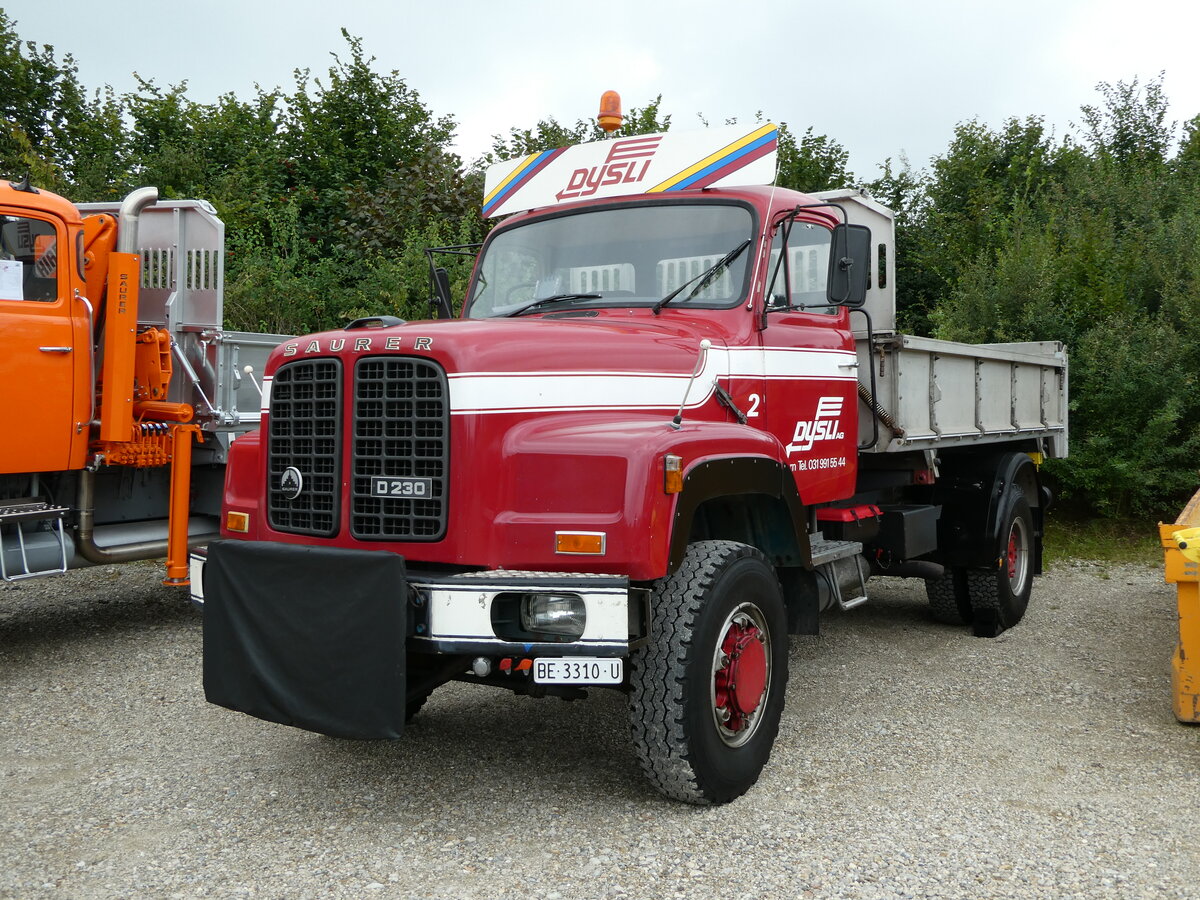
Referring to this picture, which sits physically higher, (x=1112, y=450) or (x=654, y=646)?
(x=1112, y=450)

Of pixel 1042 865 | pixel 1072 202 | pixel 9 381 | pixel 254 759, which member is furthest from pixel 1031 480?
pixel 1072 202

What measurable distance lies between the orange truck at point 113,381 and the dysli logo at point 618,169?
2.10 m

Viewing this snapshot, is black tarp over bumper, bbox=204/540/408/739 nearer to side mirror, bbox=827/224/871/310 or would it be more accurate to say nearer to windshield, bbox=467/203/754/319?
windshield, bbox=467/203/754/319

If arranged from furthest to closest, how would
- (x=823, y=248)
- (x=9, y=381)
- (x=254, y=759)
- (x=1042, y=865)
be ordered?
(x=9, y=381)
(x=823, y=248)
(x=254, y=759)
(x=1042, y=865)

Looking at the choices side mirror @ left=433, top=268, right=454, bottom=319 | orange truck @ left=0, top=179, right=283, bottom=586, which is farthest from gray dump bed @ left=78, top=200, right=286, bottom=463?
side mirror @ left=433, top=268, right=454, bottom=319

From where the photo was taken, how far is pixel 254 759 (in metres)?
4.61

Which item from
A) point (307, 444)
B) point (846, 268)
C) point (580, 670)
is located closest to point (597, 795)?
point (580, 670)

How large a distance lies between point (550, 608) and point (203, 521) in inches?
184

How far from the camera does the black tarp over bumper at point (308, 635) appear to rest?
351 cm

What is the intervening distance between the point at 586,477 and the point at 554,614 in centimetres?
47

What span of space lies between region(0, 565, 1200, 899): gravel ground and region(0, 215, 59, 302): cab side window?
85.3 inches

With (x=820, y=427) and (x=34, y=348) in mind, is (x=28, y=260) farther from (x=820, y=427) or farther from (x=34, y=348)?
(x=820, y=427)

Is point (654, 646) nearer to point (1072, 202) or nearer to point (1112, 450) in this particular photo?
point (1112, 450)

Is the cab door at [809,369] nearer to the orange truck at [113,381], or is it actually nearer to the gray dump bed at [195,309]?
the orange truck at [113,381]
